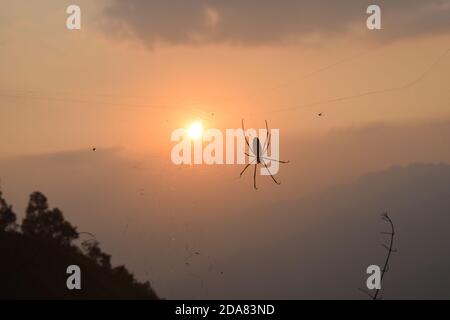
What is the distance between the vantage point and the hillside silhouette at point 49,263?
25003mm

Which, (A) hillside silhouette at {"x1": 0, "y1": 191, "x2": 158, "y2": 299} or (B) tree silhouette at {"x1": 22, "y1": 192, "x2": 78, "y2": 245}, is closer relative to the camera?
(A) hillside silhouette at {"x1": 0, "y1": 191, "x2": 158, "y2": 299}

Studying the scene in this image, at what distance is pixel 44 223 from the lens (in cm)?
3130

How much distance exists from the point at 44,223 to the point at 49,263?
3.31 metres

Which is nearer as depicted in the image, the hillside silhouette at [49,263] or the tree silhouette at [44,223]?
the hillside silhouette at [49,263]

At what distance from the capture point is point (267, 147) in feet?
68.1

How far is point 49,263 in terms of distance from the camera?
93.4 feet

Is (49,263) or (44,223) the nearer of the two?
(49,263)

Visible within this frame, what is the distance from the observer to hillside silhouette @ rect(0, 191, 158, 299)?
25.0m

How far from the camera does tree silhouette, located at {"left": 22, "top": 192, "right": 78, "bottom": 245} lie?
30.5 meters
